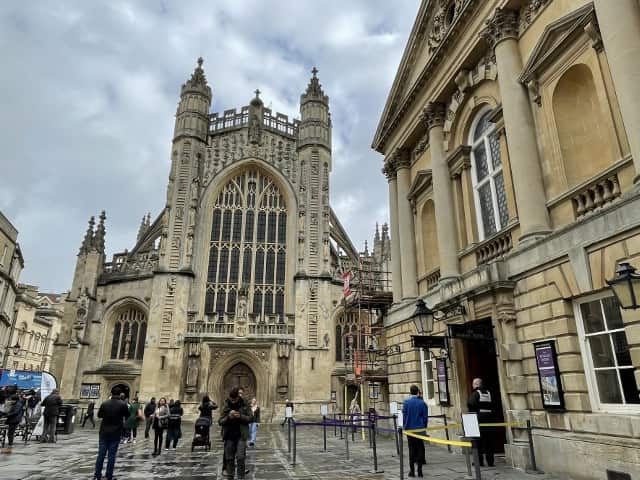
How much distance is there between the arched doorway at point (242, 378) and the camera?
80.0ft

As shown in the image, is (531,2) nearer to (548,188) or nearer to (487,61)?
(487,61)

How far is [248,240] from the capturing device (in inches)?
1086

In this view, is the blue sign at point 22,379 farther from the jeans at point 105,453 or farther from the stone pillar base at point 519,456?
the stone pillar base at point 519,456

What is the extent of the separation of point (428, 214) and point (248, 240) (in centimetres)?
1596

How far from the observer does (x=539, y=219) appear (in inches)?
314

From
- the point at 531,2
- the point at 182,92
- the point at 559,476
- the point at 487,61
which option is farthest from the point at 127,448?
the point at 182,92

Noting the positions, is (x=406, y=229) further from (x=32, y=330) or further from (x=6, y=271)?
(x=32, y=330)

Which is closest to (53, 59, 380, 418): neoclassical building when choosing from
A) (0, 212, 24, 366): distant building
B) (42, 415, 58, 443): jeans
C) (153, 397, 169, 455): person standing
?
(0, 212, 24, 366): distant building

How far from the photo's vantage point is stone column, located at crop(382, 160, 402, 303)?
48.2 ft

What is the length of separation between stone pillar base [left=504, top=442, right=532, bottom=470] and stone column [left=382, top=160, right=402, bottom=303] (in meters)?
7.16

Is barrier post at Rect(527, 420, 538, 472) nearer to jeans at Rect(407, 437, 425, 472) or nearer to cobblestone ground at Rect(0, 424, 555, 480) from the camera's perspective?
cobblestone ground at Rect(0, 424, 555, 480)

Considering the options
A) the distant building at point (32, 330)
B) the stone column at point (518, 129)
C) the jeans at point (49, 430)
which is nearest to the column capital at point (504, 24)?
the stone column at point (518, 129)

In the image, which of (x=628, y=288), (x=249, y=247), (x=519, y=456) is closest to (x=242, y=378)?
(x=249, y=247)

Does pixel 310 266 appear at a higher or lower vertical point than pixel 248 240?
lower
